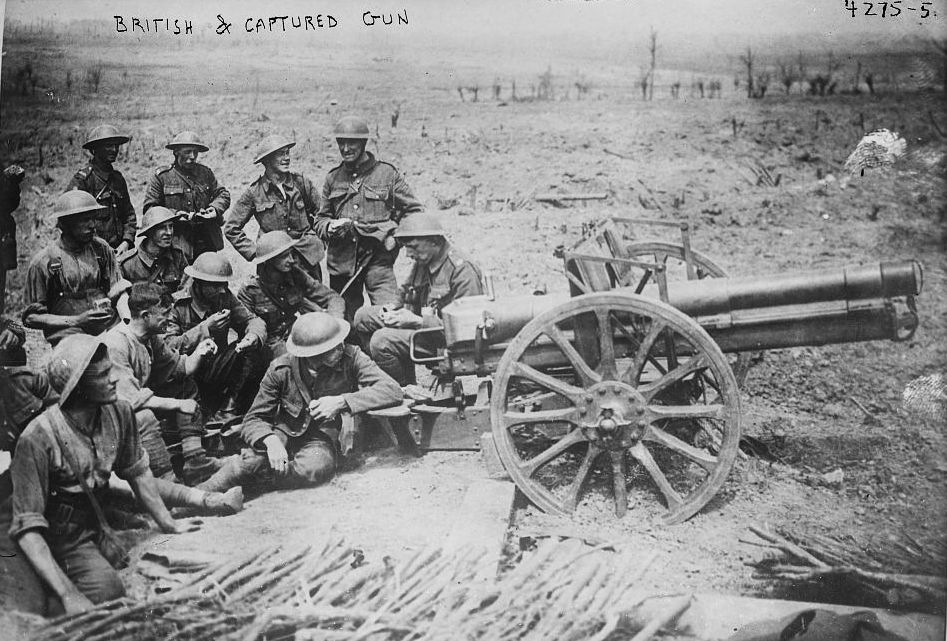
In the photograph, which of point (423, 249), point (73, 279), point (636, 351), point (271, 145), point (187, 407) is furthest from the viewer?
point (271, 145)

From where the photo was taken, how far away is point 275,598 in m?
4.20

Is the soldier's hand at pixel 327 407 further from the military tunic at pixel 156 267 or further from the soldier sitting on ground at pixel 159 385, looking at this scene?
the military tunic at pixel 156 267

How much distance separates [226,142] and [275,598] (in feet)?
9.59

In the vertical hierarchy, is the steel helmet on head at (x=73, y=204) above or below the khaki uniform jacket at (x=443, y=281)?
above

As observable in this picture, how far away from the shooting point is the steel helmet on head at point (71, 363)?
4.22 m

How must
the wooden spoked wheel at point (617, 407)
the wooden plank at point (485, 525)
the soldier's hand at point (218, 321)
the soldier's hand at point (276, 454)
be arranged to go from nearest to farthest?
the wooden spoked wheel at point (617, 407), the wooden plank at point (485, 525), the soldier's hand at point (276, 454), the soldier's hand at point (218, 321)

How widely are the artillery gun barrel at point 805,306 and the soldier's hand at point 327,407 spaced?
4.06ft

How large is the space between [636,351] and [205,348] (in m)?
2.67

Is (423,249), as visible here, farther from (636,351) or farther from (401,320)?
(636,351)

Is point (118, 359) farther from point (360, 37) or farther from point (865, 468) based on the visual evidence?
point (865, 468)

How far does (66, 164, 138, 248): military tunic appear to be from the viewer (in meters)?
5.09

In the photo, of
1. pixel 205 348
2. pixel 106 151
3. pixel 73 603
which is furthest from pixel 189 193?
pixel 73 603

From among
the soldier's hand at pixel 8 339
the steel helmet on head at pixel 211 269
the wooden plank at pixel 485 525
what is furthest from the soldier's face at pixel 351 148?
the soldier's hand at pixel 8 339

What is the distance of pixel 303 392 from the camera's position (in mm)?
4621
